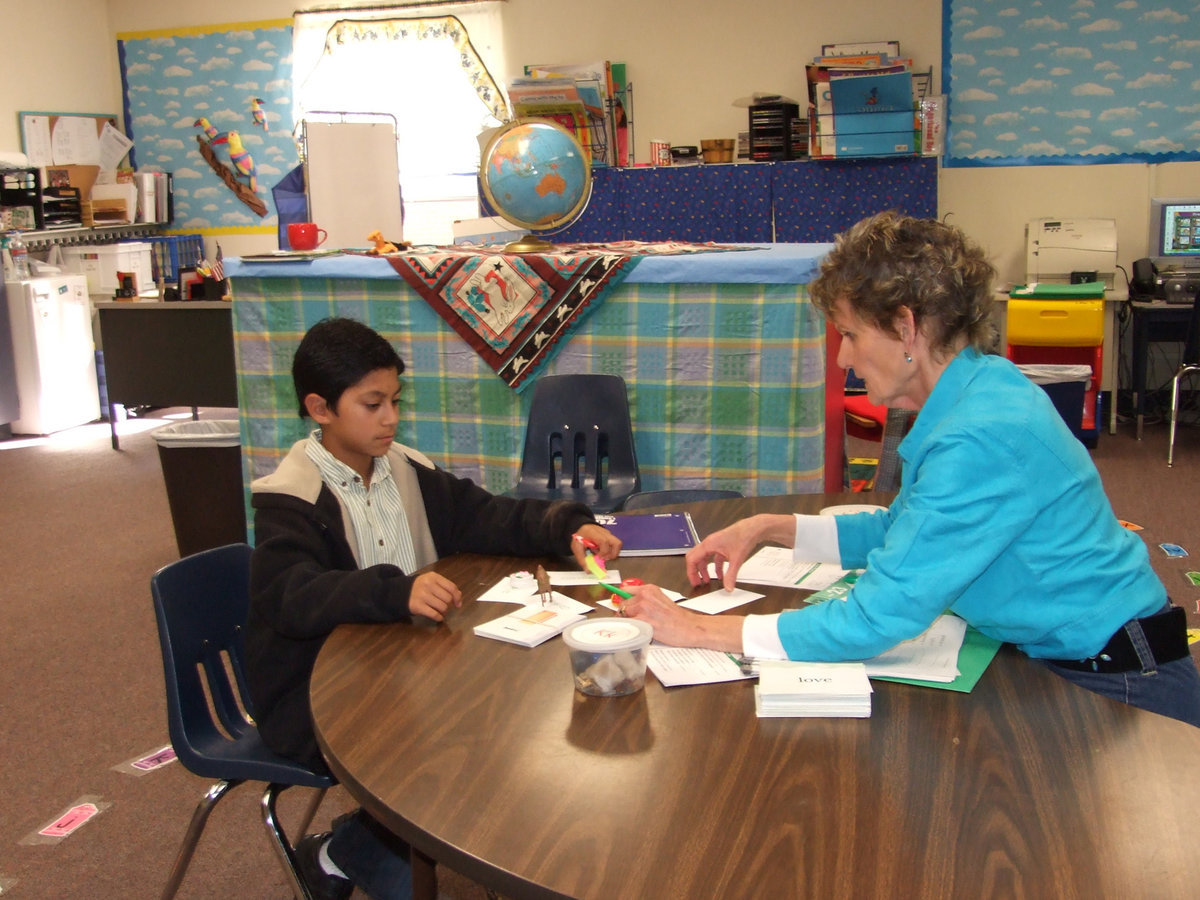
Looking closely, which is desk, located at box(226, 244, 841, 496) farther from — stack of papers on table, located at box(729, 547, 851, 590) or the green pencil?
the green pencil

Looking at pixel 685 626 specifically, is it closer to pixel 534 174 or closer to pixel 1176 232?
pixel 534 174

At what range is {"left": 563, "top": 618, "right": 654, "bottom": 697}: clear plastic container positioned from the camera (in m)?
1.22

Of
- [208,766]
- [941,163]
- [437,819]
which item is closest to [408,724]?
[437,819]

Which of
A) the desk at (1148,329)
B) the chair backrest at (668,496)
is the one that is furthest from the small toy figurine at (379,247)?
the desk at (1148,329)

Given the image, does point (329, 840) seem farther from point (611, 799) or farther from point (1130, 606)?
point (1130, 606)

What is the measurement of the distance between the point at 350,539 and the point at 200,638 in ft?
0.92

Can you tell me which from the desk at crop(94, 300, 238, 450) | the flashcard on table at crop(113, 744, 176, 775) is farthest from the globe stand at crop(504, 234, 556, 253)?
the desk at crop(94, 300, 238, 450)

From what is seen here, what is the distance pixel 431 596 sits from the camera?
145 centimetres

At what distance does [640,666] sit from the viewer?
1240 mm

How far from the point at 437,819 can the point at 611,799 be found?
16 cm

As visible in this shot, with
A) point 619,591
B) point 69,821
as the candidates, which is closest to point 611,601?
point 619,591

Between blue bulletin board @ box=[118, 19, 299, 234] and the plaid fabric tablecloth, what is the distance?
4462 millimetres

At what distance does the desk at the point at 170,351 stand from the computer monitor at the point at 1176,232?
15.3ft

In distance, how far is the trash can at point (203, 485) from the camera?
363cm
